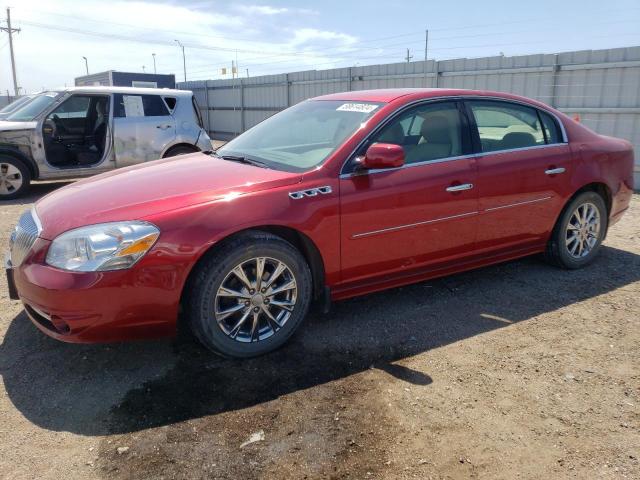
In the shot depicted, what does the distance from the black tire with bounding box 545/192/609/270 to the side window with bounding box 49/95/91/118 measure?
7562 mm

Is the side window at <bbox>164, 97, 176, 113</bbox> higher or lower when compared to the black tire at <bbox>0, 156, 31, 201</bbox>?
higher

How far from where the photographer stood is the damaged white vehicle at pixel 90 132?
26.9 feet

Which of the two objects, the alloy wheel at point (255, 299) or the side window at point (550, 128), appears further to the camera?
the side window at point (550, 128)

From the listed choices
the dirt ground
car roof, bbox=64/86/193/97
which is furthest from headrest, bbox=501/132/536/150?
car roof, bbox=64/86/193/97

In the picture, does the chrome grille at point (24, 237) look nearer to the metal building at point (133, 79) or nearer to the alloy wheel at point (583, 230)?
the alloy wheel at point (583, 230)

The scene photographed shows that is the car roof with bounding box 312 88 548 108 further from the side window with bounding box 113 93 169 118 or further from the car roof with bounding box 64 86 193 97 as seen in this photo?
the car roof with bounding box 64 86 193 97

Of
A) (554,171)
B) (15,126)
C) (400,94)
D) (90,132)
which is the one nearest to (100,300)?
(400,94)

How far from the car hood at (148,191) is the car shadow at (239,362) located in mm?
845

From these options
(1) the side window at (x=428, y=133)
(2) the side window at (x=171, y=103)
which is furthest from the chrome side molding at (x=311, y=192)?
(2) the side window at (x=171, y=103)

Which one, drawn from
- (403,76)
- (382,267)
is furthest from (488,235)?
(403,76)

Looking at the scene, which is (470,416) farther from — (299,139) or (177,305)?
(299,139)

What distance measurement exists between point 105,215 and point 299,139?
1592 mm

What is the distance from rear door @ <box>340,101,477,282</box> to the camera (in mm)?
3443

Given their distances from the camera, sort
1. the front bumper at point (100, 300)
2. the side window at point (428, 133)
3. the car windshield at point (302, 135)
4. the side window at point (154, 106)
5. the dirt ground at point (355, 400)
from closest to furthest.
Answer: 1. the dirt ground at point (355, 400)
2. the front bumper at point (100, 300)
3. the car windshield at point (302, 135)
4. the side window at point (428, 133)
5. the side window at point (154, 106)
